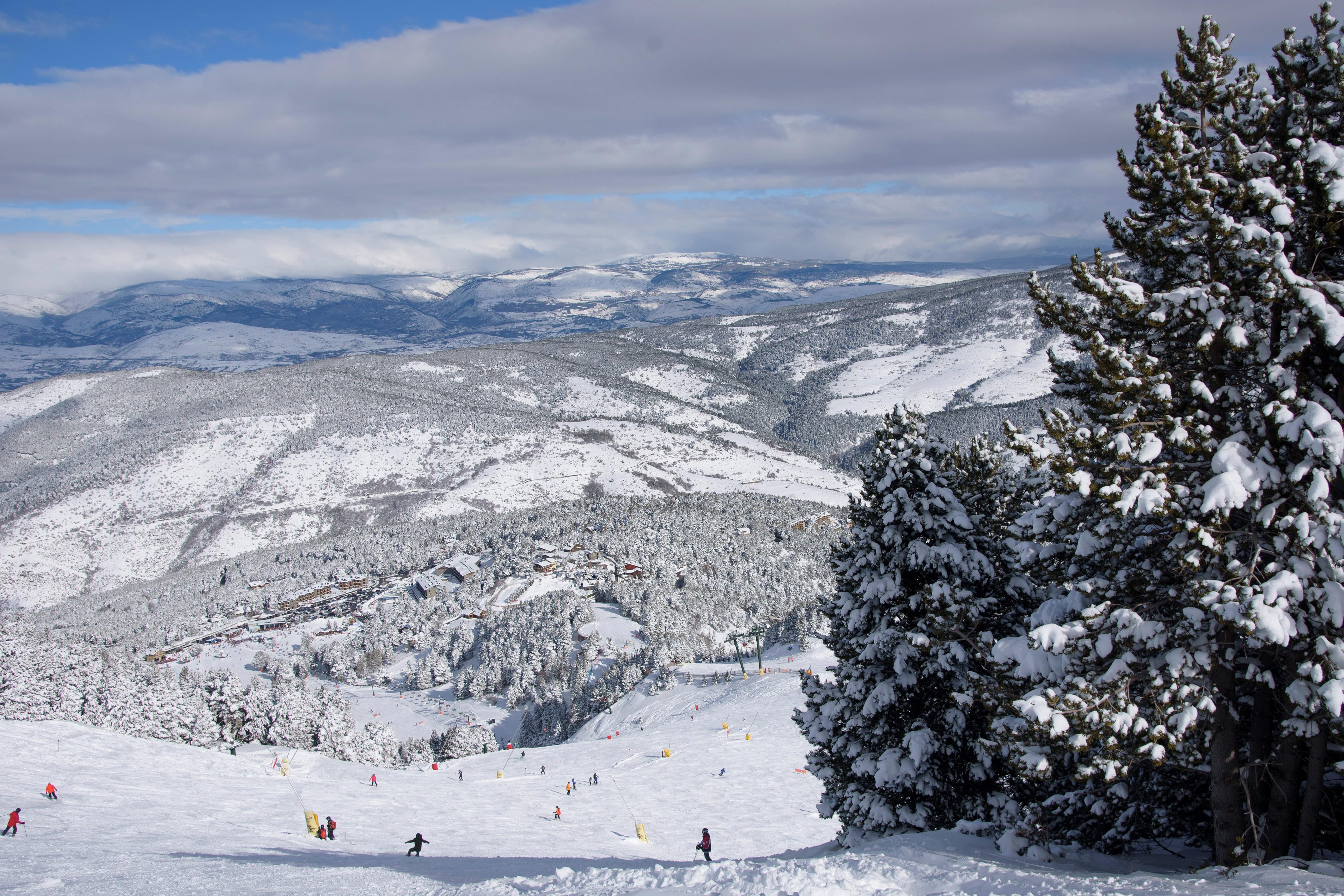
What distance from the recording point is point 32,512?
194875 mm

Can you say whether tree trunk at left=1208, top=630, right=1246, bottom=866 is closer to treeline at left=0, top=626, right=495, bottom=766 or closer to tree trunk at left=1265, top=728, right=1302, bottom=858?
tree trunk at left=1265, top=728, right=1302, bottom=858

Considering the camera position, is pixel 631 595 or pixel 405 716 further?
pixel 631 595

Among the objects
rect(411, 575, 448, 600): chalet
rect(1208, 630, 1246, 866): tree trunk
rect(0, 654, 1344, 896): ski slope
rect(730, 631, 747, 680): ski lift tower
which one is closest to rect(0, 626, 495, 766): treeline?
rect(0, 654, 1344, 896): ski slope

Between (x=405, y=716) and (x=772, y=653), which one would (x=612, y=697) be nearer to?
(x=772, y=653)

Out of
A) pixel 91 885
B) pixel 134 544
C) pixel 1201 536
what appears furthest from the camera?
pixel 134 544

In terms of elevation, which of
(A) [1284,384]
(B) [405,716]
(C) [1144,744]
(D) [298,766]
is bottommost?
(B) [405,716]

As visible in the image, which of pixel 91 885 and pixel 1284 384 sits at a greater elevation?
pixel 1284 384

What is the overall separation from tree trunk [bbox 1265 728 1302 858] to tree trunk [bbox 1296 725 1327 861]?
0.16m

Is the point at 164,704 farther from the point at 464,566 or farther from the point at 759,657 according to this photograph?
the point at 464,566

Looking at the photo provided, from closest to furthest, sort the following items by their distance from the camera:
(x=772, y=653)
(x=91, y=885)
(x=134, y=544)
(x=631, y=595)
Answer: (x=91, y=885)
(x=772, y=653)
(x=631, y=595)
(x=134, y=544)

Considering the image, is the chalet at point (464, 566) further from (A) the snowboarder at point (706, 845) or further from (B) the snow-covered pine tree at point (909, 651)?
(B) the snow-covered pine tree at point (909, 651)

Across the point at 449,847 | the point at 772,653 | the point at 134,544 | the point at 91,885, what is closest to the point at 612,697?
the point at 772,653

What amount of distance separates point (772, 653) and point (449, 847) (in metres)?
65.4

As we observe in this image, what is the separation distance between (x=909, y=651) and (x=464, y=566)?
14183 cm
